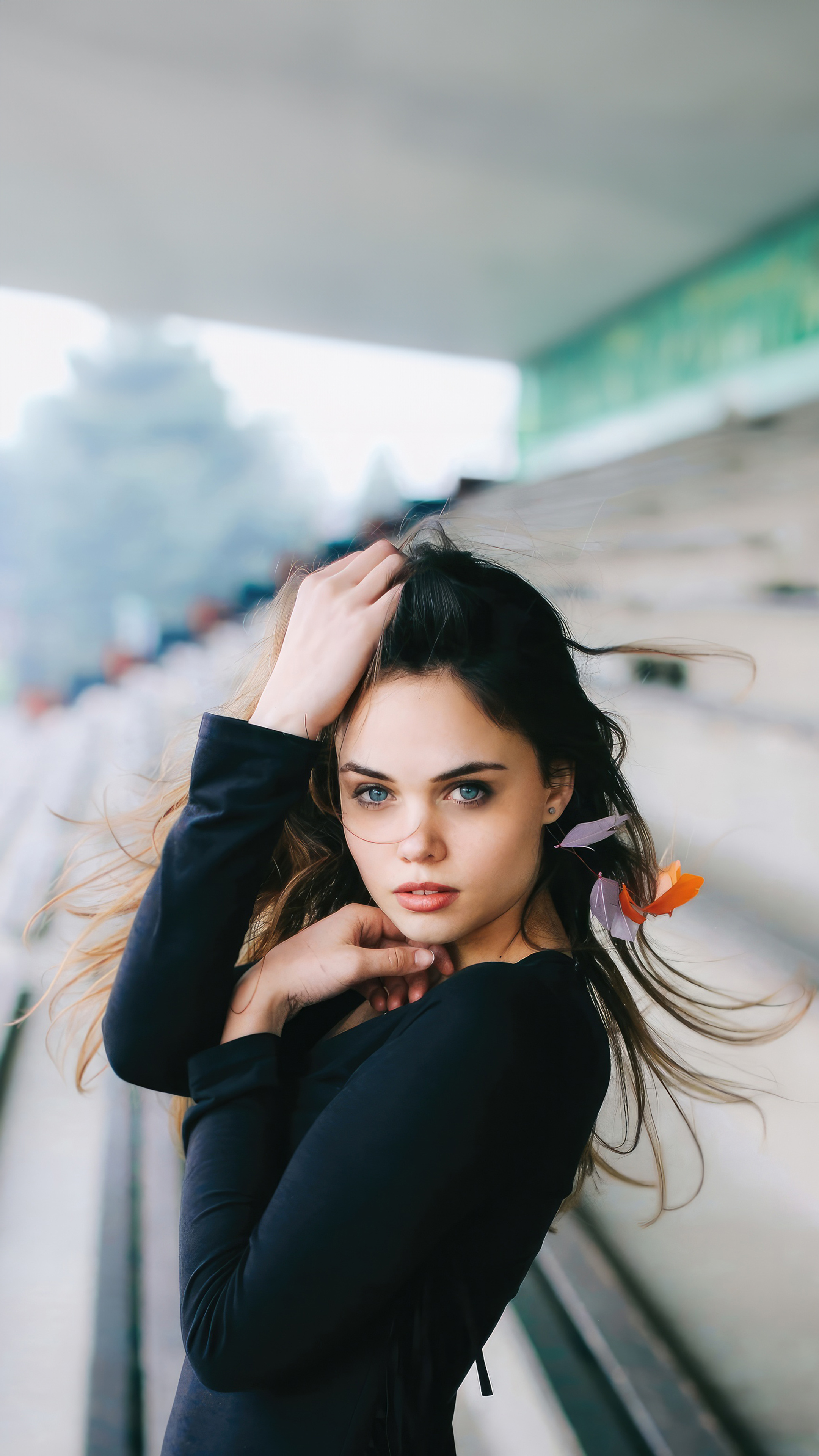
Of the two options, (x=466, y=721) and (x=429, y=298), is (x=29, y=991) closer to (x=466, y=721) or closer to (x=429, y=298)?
(x=466, y=721)

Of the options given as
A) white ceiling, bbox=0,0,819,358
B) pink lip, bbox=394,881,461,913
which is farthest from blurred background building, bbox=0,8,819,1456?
pink lip, bbox=394,881,461,913

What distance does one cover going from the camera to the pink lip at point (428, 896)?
21.2 inches

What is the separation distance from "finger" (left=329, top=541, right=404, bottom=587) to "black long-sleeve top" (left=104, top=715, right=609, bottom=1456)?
12 centimetres

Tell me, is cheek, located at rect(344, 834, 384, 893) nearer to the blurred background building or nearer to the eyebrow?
the eyebrow

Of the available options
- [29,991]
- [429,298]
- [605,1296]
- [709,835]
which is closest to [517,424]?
[429,298]

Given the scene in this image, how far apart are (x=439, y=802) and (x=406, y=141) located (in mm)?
2997

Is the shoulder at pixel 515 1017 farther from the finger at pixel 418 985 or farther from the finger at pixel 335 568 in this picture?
the finger at pixel 335 568

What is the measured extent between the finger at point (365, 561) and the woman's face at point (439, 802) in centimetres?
7

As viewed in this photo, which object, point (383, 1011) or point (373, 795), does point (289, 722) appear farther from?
point (383, 1011)

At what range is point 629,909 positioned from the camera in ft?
1.87

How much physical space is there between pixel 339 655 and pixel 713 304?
11.6 feet

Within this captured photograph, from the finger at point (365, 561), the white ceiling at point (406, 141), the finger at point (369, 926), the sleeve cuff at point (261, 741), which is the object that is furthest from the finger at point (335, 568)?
the white ceiling at point (406, 141)

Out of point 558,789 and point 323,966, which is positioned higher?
point 558,789

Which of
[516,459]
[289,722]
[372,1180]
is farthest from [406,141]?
[372,1180]
